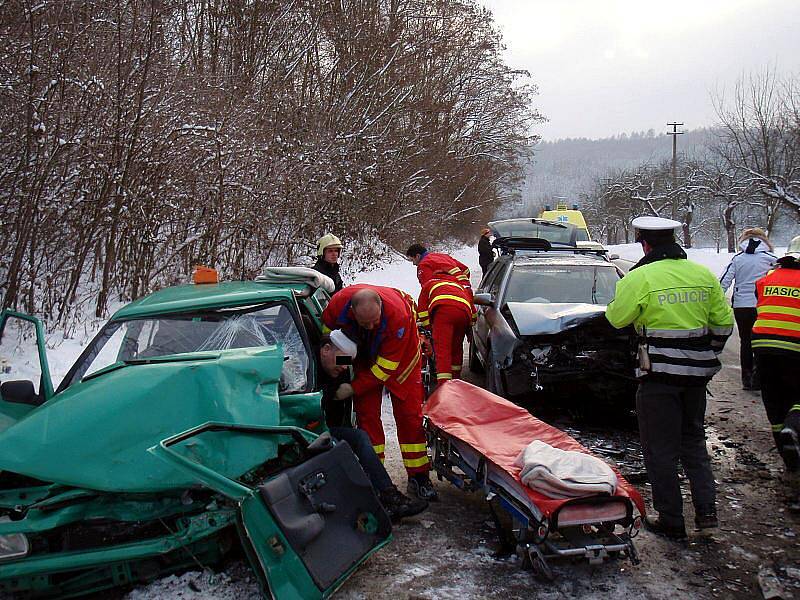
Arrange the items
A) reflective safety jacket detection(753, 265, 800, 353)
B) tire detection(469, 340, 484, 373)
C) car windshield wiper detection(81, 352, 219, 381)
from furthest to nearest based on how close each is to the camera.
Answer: tire detection(469, 340, 484, 373)
reflective safety jacket detection(753, 265, 800, 353)
car windshield wiper detection(81, 352, 219, 381)

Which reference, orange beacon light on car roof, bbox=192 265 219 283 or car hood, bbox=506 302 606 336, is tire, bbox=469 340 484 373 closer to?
car hood, bbox=506 302 606 336

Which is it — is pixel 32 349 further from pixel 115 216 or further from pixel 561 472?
pixel 561 472

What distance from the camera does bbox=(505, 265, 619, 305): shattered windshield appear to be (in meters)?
6.92

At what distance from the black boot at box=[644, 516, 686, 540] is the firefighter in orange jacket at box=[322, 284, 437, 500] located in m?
1.39

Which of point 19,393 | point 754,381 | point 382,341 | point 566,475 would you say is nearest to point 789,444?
point 566,475

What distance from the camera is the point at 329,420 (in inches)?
182

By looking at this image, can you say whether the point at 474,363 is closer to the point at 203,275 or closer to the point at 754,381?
the point at 754,381

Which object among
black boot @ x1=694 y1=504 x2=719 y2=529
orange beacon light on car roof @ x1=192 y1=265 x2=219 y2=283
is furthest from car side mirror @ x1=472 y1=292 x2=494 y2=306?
black boot @ x1=694 y1=504 x2=719 y2=529

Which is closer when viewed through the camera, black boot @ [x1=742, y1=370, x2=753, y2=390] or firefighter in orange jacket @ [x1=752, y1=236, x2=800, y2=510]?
firefighter in orange jacket @ [x1=752, y1=236, x2=800, y2=510]

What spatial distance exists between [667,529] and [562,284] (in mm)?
3457

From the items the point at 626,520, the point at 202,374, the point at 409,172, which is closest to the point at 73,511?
the point at 202,374

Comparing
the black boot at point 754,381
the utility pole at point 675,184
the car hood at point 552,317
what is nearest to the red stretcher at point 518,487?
the car hood at point 552,317

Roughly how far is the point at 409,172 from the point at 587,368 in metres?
18.7

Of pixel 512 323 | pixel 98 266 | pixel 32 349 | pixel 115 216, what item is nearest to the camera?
pixel 512 323
